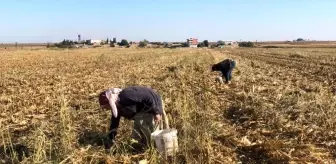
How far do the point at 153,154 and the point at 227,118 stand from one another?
3783 millimetres

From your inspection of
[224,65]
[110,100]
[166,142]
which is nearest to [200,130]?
[166,142]

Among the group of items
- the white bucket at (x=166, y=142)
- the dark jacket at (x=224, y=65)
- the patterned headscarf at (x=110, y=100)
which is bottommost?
the white bucket at (x=166, y=142)

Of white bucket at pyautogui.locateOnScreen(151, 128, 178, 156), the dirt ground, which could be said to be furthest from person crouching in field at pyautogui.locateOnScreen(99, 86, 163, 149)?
white bucket at pyautogui.locateOnScreen(151, 128, 178, 156)

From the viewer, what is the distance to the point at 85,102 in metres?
11.8

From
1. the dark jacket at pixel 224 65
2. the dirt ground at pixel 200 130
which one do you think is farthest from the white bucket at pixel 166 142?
the dark jacket at pixel 224 65

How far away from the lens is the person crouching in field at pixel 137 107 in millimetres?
6227

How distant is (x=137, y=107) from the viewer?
21.9ft

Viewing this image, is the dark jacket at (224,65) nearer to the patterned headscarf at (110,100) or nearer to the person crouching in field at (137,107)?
the person crouching in field at (137,107)

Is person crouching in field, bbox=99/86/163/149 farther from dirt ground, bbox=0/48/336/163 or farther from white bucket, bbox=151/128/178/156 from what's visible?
white bucket, bbox=151/128/178/156

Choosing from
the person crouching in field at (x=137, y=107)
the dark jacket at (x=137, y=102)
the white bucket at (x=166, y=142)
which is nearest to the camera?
the white bucket at (x=166, y=142)

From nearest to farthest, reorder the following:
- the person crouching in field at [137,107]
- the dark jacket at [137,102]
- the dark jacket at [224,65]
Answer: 1. the person crouching in field at [137,107]
2. the dark jacket at [137,102]
3. the dark jacket at [224,65]

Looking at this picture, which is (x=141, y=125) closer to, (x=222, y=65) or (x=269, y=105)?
(x=269, y=105)

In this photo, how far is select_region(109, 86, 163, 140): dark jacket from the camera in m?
6.45

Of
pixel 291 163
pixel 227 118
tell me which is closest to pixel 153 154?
pixel 291 163
